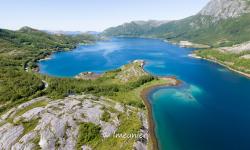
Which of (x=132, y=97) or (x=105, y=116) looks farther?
(x=132, y=97)

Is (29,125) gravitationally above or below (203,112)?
above

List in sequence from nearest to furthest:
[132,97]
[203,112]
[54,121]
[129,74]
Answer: [54,121]
[203,112]
[132,97]
[129,74]

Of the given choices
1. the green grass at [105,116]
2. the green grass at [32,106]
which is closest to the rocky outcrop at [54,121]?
the green grass at [32,106]

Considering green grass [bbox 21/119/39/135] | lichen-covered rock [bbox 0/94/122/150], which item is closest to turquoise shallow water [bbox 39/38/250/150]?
lichen-covered rock [bbox 0/94/122/150]

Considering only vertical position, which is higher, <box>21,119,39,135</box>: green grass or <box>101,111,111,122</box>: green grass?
<box>21,119,39,135</box>: green grass

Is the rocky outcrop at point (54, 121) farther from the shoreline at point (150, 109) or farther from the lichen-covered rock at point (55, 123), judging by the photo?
the shoreline at point (150, 109)

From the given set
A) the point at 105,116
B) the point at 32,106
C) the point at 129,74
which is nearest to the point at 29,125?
the point at 32,106

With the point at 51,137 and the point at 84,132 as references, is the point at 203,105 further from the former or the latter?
the point at 51,137

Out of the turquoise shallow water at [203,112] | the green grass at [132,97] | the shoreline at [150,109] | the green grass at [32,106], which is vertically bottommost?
the turquoise shallow water at [203,112]

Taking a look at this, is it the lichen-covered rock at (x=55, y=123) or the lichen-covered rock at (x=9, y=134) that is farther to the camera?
the lichen-covered rock at (x=55, y=123)

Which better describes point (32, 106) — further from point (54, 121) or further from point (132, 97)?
point (132, 97)

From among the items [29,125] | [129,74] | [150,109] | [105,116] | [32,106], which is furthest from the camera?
[129,74]

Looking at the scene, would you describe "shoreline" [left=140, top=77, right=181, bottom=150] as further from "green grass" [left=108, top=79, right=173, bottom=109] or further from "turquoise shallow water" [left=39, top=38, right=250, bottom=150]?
"green grass" [left=108, top=79, right=173, bottom=109]
